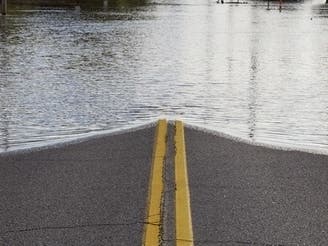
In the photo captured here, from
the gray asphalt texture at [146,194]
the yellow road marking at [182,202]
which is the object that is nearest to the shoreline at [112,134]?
the gray asphalt texture at [146,194]

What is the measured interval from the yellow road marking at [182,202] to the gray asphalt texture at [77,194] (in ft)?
0.88

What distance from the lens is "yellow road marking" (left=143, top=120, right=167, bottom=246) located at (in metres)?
4.83

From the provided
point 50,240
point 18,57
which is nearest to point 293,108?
point 50,240

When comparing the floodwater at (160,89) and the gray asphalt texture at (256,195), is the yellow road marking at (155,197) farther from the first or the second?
the floodwater at (160,89)

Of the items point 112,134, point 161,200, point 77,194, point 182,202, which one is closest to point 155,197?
point 161,200

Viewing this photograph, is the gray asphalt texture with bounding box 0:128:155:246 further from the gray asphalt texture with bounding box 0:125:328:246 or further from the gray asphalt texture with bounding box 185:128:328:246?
the gray asphalt texture with bounding box 185:128:328:246

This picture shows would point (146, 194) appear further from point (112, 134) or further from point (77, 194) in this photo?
point (112, 134)

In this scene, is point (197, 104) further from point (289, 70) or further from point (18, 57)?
point (18, 57)

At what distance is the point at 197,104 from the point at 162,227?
7679mm

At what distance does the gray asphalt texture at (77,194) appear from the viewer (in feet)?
16.2

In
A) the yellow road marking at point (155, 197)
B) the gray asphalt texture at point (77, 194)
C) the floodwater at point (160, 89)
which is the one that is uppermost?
the yellow road marking at point (155, 197)

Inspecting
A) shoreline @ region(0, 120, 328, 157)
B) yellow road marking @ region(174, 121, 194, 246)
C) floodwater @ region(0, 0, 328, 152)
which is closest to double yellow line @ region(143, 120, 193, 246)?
yellow road marking @ region(174, 121, 194, 246)

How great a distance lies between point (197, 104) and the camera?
12625 mm

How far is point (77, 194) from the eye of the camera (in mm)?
5965
